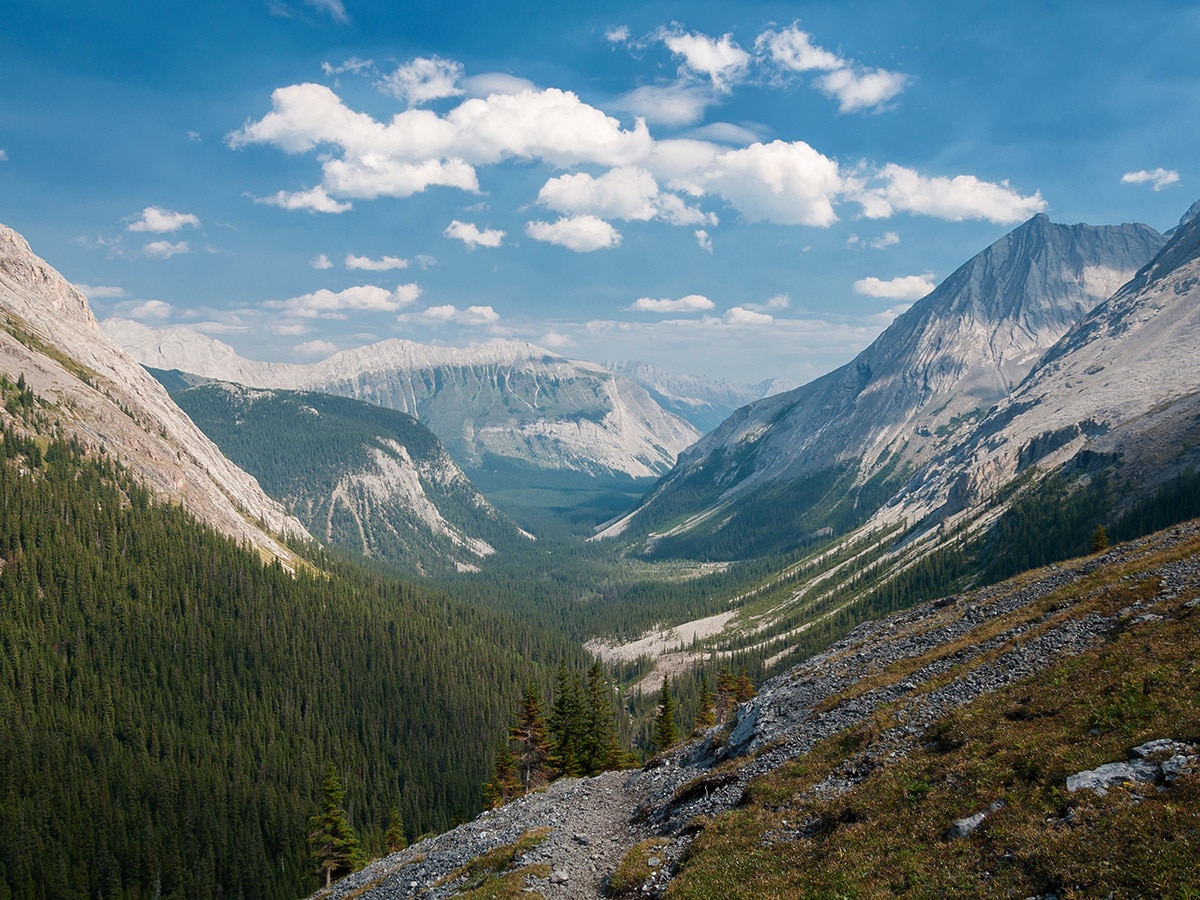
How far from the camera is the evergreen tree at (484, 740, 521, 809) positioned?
70.9 meters

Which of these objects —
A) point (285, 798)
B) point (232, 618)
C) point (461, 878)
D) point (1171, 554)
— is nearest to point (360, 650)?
point (232, 618)

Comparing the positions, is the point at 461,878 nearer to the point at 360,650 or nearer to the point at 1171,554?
the point at 1171,554

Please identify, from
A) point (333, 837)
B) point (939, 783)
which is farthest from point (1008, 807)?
point (333, 837)

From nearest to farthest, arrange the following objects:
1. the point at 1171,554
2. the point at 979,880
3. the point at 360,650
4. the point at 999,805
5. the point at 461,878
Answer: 1. the point at 979,880
2. the point at 999,805
3. the point at 461,878
4. the point at 1171,554
5. the point at 360,650

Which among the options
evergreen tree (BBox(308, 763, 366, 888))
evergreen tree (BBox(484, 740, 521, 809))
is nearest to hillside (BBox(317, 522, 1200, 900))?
evergreen tree (BBox(308, 763, 366, 888))

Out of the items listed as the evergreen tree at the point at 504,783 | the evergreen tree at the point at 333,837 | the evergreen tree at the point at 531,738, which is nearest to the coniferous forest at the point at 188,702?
the evergreen tree at the point at 504,783

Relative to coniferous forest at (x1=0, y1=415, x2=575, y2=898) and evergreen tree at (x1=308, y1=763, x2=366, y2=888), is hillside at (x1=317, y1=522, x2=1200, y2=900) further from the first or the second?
coniferous forest at (x1=0, y1=415, x2=575, y2=898)

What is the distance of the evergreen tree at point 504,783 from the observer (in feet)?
233

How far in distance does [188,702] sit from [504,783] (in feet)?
261

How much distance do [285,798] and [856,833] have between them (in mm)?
108882

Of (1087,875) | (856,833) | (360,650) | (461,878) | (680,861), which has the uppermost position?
(1087,875)

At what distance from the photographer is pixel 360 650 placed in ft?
497

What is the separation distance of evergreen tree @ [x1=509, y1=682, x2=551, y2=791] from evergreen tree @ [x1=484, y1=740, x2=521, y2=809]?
1.04 meters

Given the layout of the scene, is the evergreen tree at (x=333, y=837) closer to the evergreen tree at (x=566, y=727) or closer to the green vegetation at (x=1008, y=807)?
the evergreen tree at (x=566, y=727)
